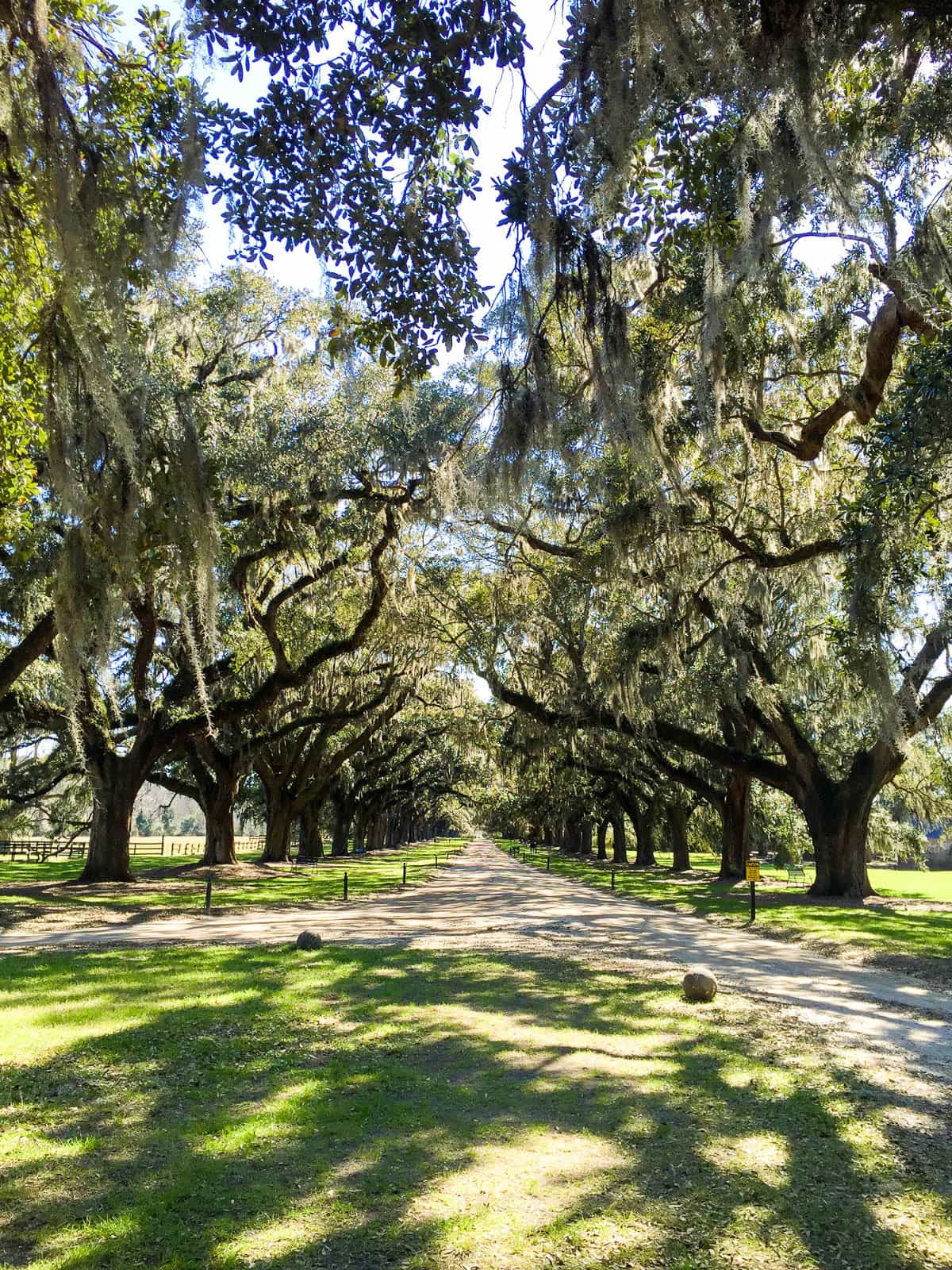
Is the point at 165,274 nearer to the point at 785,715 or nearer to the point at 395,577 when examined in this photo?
the point at 395,577

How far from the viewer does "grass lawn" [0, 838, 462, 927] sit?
15.0m

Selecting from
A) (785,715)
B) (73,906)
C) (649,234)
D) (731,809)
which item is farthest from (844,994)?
(731,809)

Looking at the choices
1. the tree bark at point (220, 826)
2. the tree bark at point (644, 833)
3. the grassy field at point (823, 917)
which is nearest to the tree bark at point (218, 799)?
Answer: the tree bark at point (220, 826)

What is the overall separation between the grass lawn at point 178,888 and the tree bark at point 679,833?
9637mm

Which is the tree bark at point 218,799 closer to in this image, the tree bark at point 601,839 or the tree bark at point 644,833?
the tree bark at point 644,833

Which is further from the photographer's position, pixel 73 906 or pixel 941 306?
pixel 73 906

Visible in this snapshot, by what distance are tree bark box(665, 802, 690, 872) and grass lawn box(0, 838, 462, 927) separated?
964 cm

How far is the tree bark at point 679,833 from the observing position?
32969mm

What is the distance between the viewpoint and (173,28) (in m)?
7.29

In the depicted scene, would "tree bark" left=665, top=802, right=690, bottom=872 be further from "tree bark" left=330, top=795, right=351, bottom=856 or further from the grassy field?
"tree bark" left=330, top=795, right=351, bottom=856

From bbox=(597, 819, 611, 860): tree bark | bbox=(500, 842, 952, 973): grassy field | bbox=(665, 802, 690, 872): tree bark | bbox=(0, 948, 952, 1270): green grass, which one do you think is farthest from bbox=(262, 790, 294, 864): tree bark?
bbox=(0, 948, 952, 1270): green grass

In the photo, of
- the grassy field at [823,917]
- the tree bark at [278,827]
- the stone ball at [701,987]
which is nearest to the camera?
the stone ball at [701,987]

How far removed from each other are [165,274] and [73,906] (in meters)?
12.4

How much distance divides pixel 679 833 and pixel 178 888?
20.6 meters
